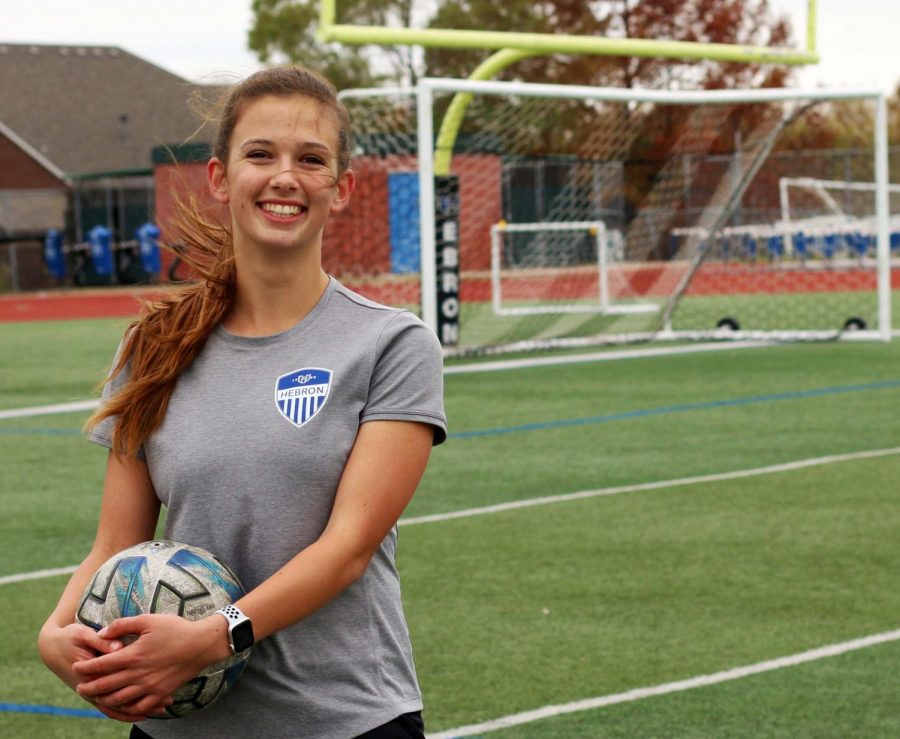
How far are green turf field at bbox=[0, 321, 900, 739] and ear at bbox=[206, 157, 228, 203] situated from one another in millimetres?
2570

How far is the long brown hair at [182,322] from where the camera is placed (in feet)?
9.25

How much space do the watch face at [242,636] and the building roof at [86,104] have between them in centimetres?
5556

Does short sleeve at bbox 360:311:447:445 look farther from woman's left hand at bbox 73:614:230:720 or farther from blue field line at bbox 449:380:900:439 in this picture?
blue field line at bbox 449:380:900:439

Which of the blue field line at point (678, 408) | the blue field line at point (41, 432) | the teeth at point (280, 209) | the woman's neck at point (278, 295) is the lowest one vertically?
the blue field line at point (41, 432)

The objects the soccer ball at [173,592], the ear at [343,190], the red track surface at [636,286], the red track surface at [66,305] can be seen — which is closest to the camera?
the soccer ball at [173,592]

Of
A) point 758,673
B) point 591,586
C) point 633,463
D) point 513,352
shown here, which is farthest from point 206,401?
point 513,352

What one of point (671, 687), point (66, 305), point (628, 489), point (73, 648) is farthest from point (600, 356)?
point (66, 305)

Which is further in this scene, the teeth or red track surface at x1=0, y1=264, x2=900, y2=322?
red track surface at x1=0, y1=264, x2=900, y2=322

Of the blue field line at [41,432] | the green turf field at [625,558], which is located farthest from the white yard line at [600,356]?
the blue field line at [41,432]

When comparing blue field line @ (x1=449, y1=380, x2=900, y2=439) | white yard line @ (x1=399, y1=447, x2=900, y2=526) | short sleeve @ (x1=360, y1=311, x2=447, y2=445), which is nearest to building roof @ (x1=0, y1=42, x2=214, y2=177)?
blue field line @ (x1=449, y1=380, x2=900, y2=439)

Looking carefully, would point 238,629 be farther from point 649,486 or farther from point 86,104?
point 86,104

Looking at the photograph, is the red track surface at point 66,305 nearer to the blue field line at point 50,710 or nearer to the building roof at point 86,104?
the building roof at point 86,104

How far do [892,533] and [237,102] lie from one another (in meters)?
5.73

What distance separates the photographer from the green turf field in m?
5.34
